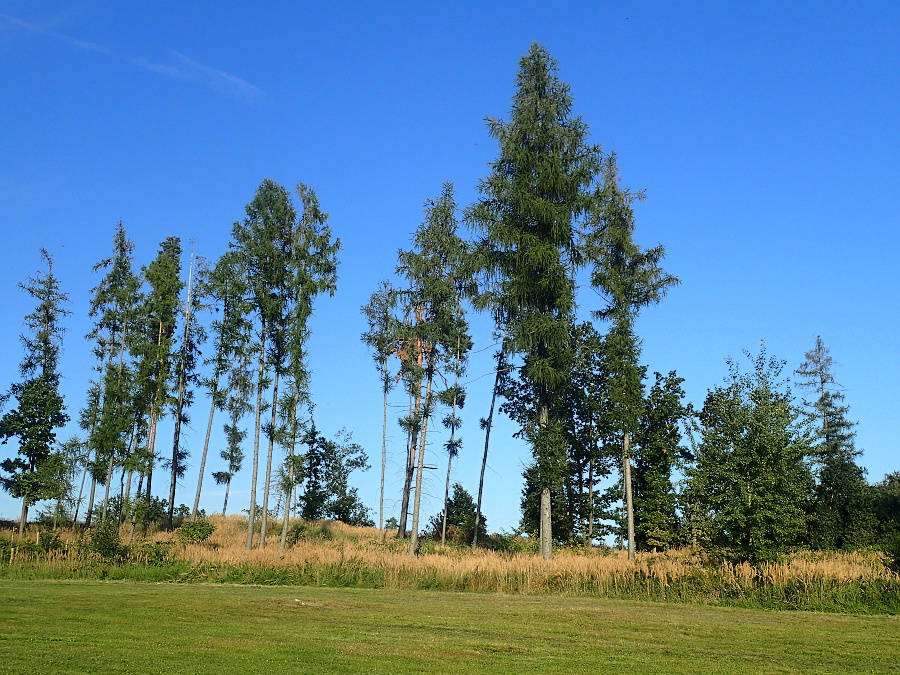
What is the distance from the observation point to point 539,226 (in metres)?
29.0

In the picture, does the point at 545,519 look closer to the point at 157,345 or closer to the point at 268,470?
the point at 268,470

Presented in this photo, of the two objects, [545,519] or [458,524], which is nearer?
[545,519]

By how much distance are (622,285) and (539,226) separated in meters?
4.66

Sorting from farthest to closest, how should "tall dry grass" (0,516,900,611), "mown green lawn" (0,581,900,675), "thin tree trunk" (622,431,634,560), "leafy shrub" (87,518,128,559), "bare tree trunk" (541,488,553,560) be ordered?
"thin tree trunk" (622,431,634,560)
"bare tree trunk" (541,488,553,560)
"leafy shrub" (87,518,128,559)
"tall dry grass" (0,516,900,611)
"mown green lawn" (0,581,900,675)

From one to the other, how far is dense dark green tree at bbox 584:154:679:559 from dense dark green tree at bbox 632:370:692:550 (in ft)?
24.1

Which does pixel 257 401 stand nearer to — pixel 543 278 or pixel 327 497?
pixel 543 278

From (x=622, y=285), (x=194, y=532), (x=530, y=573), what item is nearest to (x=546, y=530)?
(x=530, y=573)

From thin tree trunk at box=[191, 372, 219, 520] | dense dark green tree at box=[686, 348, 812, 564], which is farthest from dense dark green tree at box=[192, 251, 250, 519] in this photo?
dense dark green tree at box=[686, 348, 812, 564]

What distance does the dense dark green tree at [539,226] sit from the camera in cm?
2736

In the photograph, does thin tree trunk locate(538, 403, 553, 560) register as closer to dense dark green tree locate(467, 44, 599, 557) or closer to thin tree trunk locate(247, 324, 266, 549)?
dense dark green tree locate(467, 44, 599, 557)

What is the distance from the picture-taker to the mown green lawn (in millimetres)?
9695

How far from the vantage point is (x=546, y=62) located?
29.7m

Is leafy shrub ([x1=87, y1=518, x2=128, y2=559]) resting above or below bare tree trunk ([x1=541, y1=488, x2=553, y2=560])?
below

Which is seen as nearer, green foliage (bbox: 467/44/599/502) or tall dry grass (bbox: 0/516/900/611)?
tall dry grass (bbox: 0/516/900/611)
